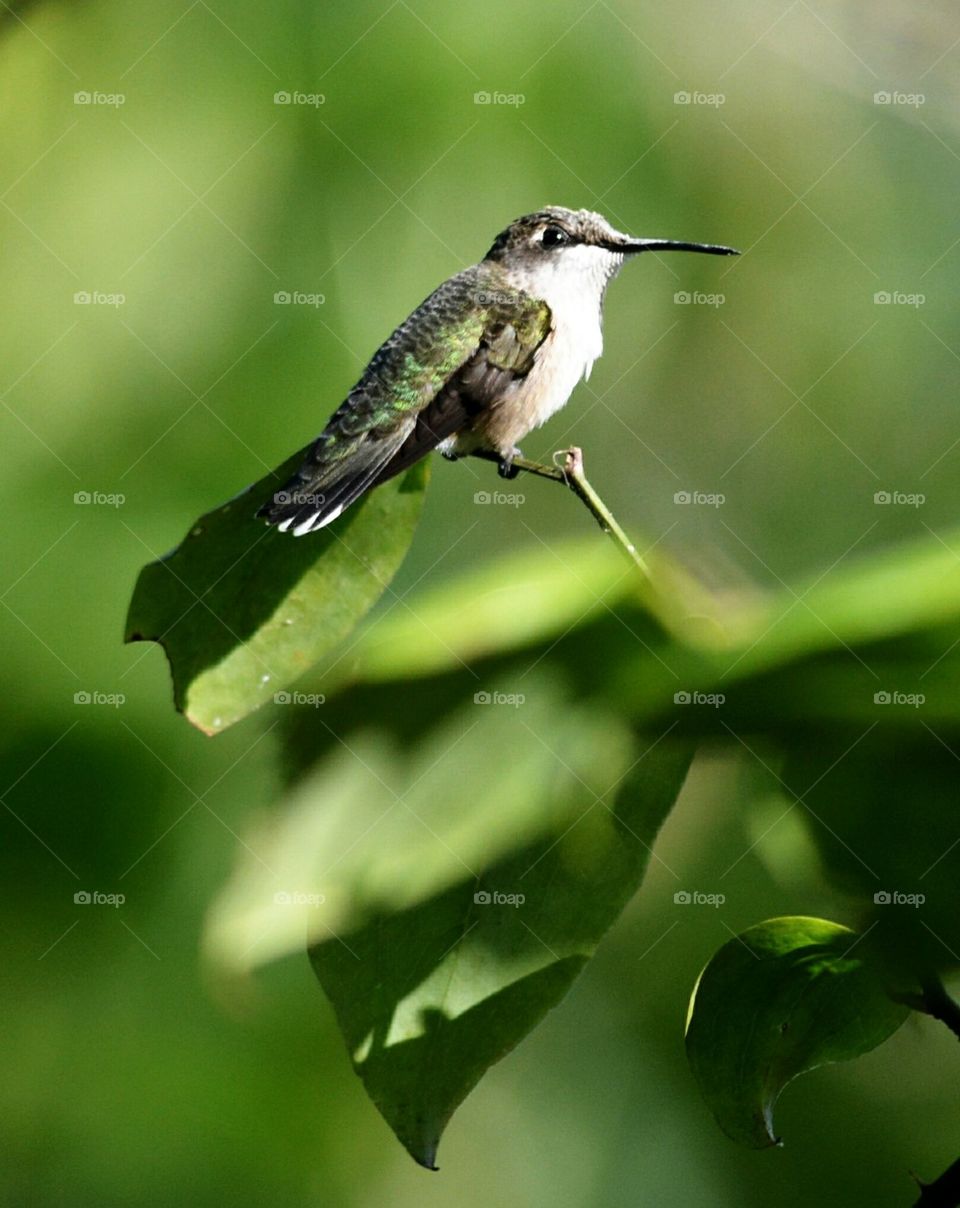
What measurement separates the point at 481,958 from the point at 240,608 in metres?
0.20

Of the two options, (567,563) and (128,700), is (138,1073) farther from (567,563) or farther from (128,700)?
(567,563)

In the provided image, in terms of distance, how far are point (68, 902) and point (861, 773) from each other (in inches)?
42.3

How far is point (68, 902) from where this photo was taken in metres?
1.39
